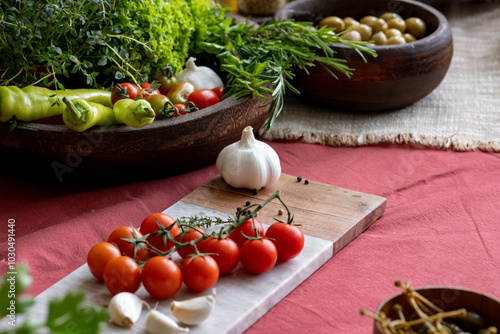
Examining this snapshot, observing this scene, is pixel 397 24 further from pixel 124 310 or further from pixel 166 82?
pixel 124 310

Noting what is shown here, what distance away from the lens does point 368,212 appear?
1.22 m

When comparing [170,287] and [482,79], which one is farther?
[482,79]

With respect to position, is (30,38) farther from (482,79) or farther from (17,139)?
(482,79)

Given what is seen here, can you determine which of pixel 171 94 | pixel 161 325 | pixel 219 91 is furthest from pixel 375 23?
pixel 161 325

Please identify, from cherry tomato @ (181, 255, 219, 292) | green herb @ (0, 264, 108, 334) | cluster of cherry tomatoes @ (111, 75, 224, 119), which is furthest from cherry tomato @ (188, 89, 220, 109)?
green herb @ (0, 264, 108, 334)

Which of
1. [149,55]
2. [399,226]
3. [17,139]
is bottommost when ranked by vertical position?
[399,226]

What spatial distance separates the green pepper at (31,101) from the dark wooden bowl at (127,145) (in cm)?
3

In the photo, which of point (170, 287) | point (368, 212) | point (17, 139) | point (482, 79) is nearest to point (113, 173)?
point (17, 139)

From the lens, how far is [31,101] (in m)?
1.30

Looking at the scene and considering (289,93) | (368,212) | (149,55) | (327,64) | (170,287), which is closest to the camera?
(170,287)

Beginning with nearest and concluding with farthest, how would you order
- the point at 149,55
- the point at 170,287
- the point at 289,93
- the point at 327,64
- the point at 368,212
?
the point at 170,287 < the point at 368,212 < the point at 149,55 < the point at 327,64 < the point at 289,93

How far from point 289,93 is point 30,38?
2.82ft

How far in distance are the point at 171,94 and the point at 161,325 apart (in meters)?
0.77

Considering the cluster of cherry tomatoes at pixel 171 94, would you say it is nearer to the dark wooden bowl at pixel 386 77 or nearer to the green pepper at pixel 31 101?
the green pepper at pixel 31 101
